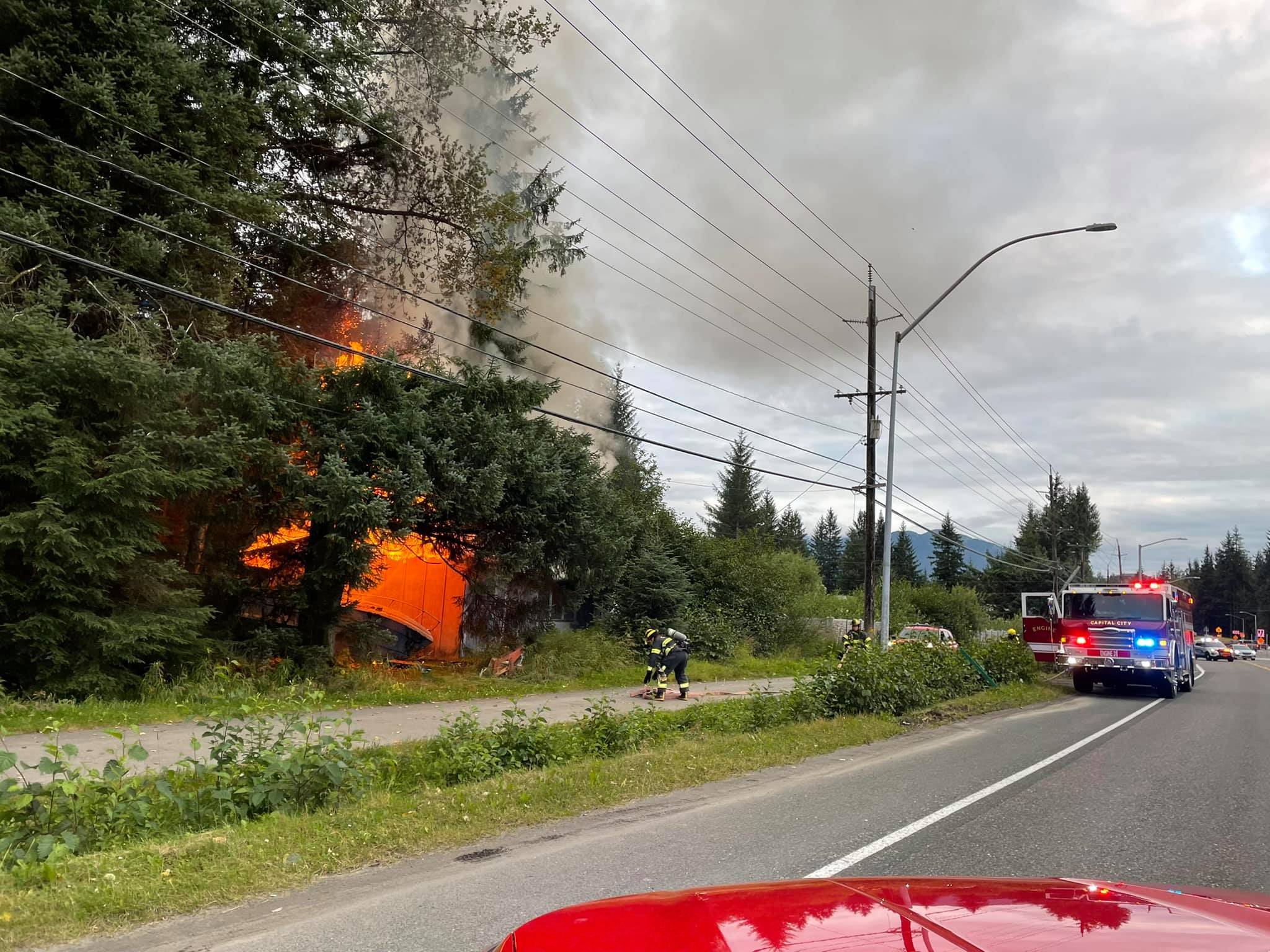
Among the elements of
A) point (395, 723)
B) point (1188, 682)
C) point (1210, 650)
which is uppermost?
point (1188, 682)

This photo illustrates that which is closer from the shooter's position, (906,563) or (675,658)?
(675,658)

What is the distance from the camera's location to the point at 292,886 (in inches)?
193

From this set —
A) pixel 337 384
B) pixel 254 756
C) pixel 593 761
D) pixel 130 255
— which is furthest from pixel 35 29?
pixel 593 761

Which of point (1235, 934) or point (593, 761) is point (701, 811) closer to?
point (593, 761)

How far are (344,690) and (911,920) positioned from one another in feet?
42.9

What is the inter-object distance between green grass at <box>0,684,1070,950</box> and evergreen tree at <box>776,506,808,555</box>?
80967 mm

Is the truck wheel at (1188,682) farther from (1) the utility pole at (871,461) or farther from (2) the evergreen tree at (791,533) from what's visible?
(2) the evergreen tree at (791,533)

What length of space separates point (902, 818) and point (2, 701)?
1009 centimetres

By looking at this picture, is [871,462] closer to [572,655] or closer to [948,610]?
[572,655]

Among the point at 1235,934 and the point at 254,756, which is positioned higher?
the point at 1235,934

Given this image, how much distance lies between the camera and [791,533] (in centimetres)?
10081

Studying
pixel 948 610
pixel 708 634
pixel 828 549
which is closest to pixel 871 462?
pixel 708 634

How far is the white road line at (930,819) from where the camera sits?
207 inches

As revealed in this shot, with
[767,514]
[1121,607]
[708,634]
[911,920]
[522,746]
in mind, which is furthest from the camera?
[767,514]
